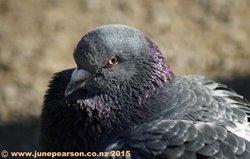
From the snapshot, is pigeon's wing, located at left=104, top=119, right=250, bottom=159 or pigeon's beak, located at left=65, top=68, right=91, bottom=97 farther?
pigeon's beak, located at left=65, top=68, right=91, bottom=97

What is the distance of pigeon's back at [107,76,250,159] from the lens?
501cm

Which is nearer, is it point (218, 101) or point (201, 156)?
point (201, 156)

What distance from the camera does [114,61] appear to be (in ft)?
17.5

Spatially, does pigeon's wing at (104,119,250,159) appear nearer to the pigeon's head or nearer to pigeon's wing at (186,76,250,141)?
pigeon's wing at (186,76,250,141)

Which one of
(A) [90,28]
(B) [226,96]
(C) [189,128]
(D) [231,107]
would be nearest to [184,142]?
(C) [189,128]

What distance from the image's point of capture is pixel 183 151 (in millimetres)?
4996

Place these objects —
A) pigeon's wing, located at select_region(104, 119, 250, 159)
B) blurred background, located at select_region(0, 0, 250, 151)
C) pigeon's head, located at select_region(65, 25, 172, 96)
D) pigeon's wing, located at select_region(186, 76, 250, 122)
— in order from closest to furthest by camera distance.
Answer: pigeon's wing, located at select_region(104, 119, 250, 159) < pigeon's head, located at select_region(65, 25, 172, 96) < pigeon's wing, located at select_region(186, 76, 250, 122) < blurred background, located at select_region(0, 0, 250, 151)

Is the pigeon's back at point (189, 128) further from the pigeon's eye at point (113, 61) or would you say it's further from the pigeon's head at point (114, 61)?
the pigeon's eye at point (113, 61)

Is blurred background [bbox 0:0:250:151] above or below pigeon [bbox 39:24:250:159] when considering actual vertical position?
above

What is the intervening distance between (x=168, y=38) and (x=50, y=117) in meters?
3.85

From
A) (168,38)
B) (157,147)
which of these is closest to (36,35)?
(168,38)

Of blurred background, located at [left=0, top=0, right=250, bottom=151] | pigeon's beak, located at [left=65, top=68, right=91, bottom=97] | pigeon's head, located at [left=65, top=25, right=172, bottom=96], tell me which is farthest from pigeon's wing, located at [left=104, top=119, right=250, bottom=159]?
blurred background, located at [left=0, top=0, right=250, bottom=151]

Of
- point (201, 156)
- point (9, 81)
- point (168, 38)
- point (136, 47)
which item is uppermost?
point (168, 38)

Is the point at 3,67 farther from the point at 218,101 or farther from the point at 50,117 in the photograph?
the point at 218,101
